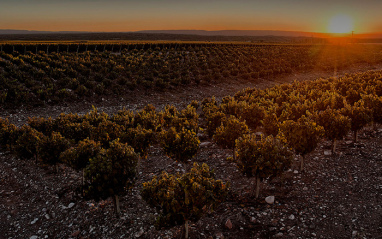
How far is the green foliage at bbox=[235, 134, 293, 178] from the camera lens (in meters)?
10.7

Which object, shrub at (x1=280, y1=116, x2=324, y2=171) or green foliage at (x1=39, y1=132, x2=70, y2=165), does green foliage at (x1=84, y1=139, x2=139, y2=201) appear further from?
shrub at (x1=280, y1=116, x2=324, y2=171)

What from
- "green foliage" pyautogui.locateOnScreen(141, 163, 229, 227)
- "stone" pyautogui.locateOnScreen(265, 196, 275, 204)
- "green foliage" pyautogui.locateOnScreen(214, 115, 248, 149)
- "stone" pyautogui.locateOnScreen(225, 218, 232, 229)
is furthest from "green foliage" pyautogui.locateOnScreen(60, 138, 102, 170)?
"stone" pyautogui.locateOnScreen(265, 196, 275, 204)

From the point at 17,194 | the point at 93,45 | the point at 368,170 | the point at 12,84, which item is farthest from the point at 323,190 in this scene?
the point at 93,45

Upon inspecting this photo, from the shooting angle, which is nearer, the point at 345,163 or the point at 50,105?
the point at 345,163

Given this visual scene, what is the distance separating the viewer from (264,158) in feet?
35.4

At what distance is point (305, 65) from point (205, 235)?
59.2 m

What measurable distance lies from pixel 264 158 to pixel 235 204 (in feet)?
8.69

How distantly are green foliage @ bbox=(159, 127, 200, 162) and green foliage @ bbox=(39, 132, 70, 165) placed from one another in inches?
215

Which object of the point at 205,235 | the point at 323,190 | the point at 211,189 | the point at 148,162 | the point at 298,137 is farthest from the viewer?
the point at 148,162

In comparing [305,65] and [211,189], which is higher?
[305,65]

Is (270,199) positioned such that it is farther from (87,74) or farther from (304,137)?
(87,74)

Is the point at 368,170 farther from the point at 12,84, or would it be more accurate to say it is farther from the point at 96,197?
the point at 12,84

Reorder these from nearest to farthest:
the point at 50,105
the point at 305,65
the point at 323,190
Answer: the point at 323,190, the point at 50,105, the point at 305,65

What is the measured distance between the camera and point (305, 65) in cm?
5928
